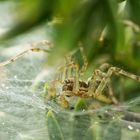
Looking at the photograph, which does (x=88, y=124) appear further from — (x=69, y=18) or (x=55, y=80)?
(x=69, y=18)

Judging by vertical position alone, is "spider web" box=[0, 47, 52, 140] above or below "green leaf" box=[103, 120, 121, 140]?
above

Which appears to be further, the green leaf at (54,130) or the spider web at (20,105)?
the spider web at (20,105)

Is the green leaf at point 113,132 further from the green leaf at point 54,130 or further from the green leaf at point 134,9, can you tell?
the green leaf at point 134,9

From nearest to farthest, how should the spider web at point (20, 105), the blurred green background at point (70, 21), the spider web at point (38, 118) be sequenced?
the blurred green background at point (70, 21), the spider web at point (38, 118), the spider web at point (20, 105)

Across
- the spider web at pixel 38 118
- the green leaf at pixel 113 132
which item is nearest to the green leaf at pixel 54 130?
the spider web at pixel 38 118

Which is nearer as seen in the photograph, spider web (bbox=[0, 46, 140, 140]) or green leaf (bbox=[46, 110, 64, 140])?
green leaf (bbox=[46, 110, 64, 140])

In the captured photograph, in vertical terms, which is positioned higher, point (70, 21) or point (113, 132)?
point (70, 21)

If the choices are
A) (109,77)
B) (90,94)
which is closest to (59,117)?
(109,77)

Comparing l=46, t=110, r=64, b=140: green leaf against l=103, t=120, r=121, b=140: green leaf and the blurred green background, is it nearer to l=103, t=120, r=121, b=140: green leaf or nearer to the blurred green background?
l=103, t=120, r=121, b=140: green leaf

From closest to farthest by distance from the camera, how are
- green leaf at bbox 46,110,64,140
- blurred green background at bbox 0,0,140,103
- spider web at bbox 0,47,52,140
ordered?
blurred green background at bbox 0,0,140,103 < green leaf at bbox 46,110,64,140 < spider web at bbox 0,47,52,140

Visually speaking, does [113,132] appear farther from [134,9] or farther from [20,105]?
[134,9]

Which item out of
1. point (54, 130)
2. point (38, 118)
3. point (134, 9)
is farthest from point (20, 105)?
point (134, 9)

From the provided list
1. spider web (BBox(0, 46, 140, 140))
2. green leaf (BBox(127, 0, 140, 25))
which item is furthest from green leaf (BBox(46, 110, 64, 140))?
green leaf (BBox(127, 0, 140, 25))
